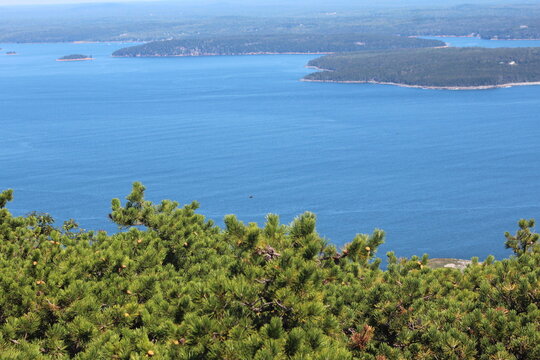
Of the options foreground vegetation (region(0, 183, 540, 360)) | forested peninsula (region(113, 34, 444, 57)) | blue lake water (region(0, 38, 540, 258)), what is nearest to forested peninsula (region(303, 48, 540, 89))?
blue lake water (region(0, 38, 540, 258))

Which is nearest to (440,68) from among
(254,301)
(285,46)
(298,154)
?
(298,154)

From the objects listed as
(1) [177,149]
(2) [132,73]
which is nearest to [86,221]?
(1) [177,149]

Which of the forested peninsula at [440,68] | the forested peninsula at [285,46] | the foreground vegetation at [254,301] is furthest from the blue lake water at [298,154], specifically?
the forested peninsula at [285,46]

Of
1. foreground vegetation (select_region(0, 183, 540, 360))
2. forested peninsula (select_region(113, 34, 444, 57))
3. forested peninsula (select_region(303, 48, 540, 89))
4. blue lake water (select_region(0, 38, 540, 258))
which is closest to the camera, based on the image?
foreground vegetation (select_region(0, 183, 540, 360))

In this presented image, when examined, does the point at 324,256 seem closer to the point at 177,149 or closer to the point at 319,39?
the point at 177,149

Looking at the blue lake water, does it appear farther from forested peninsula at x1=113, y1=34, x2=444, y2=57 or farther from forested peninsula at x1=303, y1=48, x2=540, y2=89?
forested peninsula at x1=113, y1=34, x2=444, y2=57

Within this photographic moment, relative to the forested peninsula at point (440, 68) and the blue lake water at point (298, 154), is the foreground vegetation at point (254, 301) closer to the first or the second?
the blue lake water at point (298, 154)

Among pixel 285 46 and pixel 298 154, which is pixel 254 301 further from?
pixel 285 46
